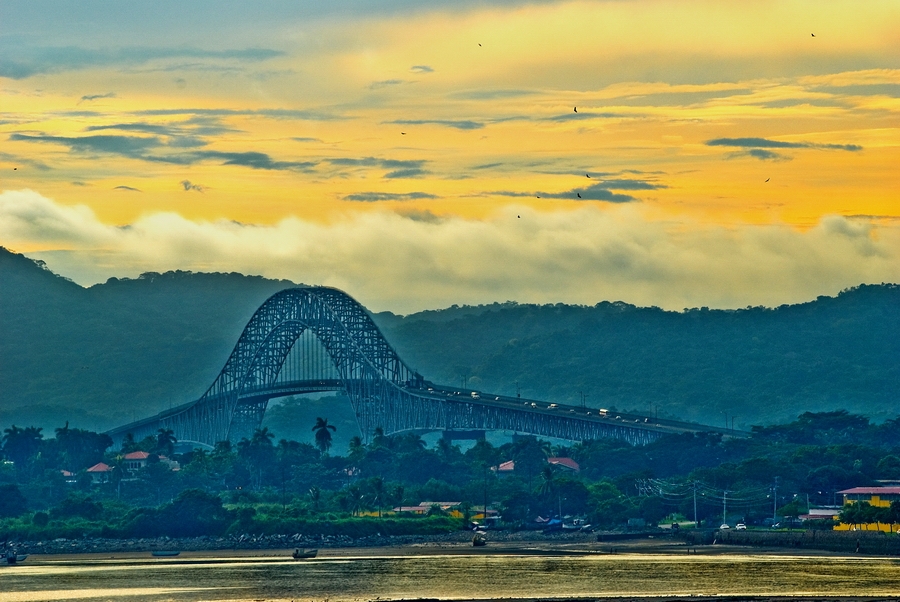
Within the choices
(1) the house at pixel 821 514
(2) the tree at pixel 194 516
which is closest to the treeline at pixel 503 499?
(2) the tree at pixel 194 516

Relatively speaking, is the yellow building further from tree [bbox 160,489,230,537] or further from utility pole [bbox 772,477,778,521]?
tree [bbox 160,489,230,537]

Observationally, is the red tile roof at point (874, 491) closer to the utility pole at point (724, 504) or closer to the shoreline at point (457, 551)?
the utility pole at point (724, 504)

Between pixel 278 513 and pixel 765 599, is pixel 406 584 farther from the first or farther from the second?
pixel 278 513

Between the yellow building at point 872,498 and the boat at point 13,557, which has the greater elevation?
the yellow building at point 872,498

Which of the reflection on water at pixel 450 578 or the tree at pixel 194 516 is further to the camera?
the tree at pixel 194 516

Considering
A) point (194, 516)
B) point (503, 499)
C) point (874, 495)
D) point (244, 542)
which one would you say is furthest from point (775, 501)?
point (194, 516)

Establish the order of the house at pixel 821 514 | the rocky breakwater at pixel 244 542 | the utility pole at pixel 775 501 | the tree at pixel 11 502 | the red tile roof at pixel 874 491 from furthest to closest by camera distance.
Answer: the tree at pixel 11 502 < the utility pole at pixel 775 501 < the rocky breakwater at pixel 244 542 < the house at pixel 821 514 < the red tile roof at pixel 874 491

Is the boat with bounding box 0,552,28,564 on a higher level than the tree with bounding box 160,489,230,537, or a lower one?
lower

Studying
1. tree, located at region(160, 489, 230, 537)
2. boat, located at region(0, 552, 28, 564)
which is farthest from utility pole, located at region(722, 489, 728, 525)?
boat, located at region(0, 552, 28, 564)
